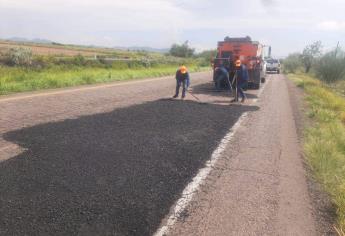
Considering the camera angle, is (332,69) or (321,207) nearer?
(321,207)

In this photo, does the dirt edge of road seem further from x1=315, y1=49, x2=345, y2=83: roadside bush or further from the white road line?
x1=315, y1=49, x2=345, y2=83: roadside bush

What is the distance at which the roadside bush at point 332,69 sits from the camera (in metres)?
41.2

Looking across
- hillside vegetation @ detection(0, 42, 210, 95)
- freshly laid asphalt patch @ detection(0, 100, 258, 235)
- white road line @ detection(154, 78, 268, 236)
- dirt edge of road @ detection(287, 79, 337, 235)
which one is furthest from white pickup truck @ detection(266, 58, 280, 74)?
dirt edge of road @ detection(287, 79, 337, 235)

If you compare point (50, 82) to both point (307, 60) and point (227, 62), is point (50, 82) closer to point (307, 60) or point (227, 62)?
point (227, 62)

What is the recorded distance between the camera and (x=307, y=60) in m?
63.7

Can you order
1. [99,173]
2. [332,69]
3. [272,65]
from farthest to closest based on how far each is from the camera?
1. [272,65]
2. [332,69]
3. [99,173]

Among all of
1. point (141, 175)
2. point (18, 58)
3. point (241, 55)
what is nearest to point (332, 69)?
point (241, 55)

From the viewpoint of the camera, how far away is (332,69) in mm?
41688

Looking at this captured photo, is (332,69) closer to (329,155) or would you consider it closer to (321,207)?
(329,155)

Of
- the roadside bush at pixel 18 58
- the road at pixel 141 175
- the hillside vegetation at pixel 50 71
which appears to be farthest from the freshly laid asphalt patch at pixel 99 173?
the roadside bush at pixel 18 58

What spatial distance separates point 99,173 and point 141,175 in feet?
1.93

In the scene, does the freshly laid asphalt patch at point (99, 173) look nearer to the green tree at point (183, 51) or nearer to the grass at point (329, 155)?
Result: the grass at point (329, 155)

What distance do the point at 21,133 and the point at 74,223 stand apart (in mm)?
4079

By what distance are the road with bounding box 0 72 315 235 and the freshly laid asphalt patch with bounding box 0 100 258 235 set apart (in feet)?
0.04
